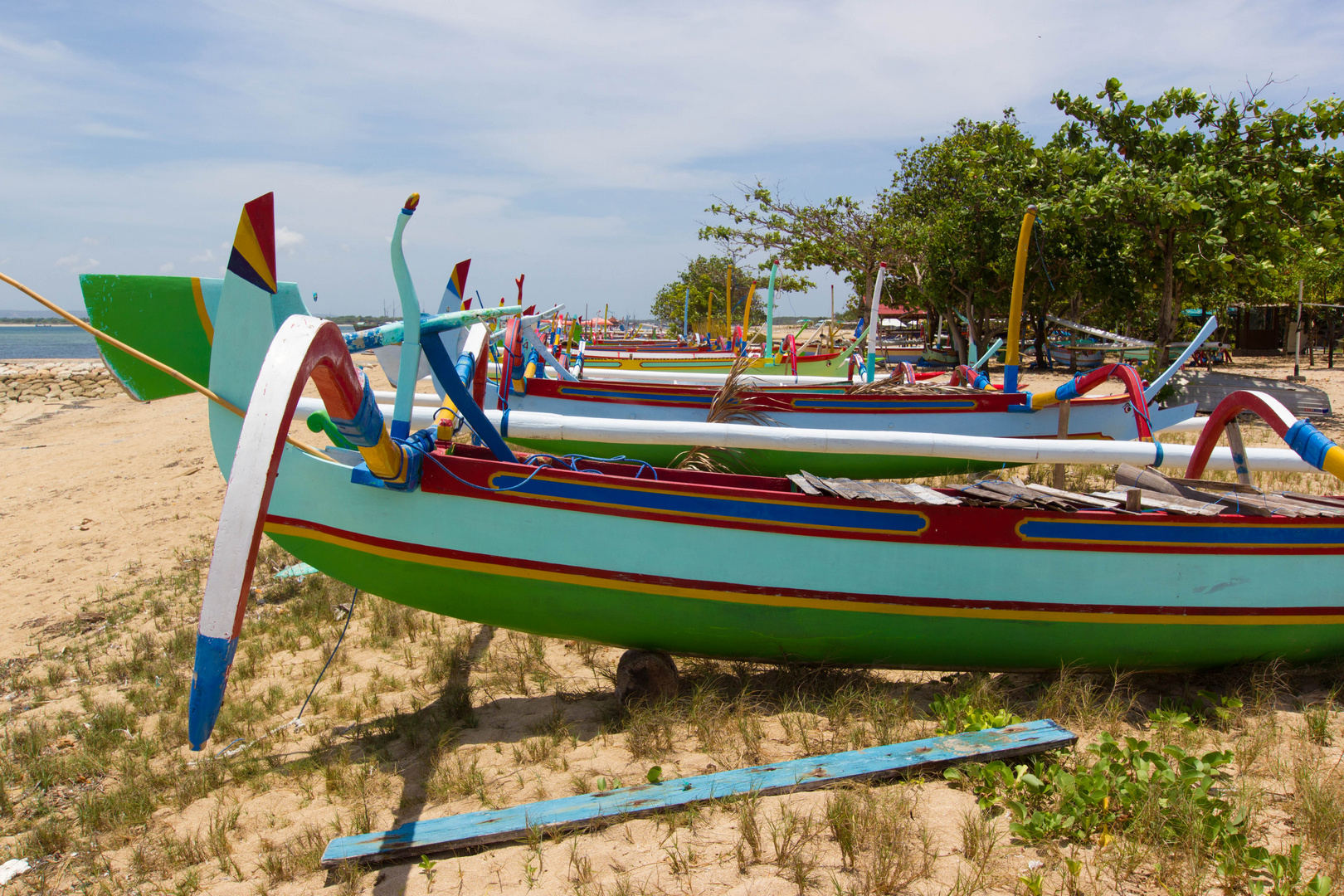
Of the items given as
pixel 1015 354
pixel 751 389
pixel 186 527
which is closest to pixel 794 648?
pixel 751 389

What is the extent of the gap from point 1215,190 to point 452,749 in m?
15.6

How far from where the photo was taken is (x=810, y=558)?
3.99 m

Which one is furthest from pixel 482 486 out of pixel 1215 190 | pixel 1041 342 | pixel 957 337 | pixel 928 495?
pixel 1041 342

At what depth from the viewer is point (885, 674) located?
463 centimetres

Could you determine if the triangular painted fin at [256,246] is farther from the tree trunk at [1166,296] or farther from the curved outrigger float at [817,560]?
the tree trunk at [1166,296]

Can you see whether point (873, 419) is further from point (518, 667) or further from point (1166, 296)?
point (1166, 296)

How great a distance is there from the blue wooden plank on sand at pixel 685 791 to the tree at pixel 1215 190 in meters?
12.7

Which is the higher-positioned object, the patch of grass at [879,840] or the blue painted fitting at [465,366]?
the blue painted fitting at [465,366]

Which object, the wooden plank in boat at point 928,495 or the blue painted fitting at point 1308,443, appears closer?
the wooden plank in boat at point 928,495

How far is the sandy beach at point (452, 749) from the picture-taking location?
9.32ft

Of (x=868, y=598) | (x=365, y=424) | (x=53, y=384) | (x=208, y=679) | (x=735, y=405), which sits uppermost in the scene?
(x=365, y=424)

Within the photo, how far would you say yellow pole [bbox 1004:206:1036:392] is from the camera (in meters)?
8.44

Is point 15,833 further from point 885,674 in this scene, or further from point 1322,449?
point 1322,449

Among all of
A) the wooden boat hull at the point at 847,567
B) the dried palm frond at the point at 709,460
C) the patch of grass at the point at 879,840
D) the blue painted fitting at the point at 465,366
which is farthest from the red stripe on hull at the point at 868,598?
the dried palm frond at the point at 709,460
